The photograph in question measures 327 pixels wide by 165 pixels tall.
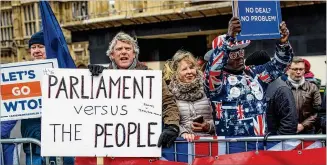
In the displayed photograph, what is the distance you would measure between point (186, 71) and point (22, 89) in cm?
159

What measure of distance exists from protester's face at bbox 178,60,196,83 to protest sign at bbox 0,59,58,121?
124 cm

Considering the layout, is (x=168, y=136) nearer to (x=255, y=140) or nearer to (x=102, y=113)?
(x=102, y=113)

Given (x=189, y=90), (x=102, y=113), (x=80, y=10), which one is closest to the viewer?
(x=102, y=113)

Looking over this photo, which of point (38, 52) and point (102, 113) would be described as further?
point (38, 52)

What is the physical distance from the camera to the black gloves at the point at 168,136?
345 centimetres

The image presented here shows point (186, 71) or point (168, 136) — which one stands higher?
point (186, 71)

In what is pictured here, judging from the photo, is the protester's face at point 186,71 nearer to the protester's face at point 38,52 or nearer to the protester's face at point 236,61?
the protester's face at point 236,61

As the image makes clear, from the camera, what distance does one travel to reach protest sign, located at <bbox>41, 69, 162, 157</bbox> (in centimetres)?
349

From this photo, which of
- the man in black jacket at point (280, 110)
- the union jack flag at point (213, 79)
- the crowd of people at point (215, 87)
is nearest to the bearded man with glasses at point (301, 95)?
the man in black jacket at point (280, 110)

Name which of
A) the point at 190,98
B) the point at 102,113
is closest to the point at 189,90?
the point at 190,98

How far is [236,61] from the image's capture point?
3.70m

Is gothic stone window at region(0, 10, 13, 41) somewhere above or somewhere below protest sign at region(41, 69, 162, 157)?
above

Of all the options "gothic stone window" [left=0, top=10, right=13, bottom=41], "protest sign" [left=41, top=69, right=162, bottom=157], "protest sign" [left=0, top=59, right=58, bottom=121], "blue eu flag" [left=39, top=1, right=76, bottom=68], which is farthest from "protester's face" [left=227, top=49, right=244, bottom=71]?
"gothic stone window" [left=0, top=10, right=13, bottom=41]

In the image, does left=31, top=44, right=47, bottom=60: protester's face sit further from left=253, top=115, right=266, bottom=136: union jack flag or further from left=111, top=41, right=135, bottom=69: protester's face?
left=253, top=115, right=266, bottom=136: union jack flag
